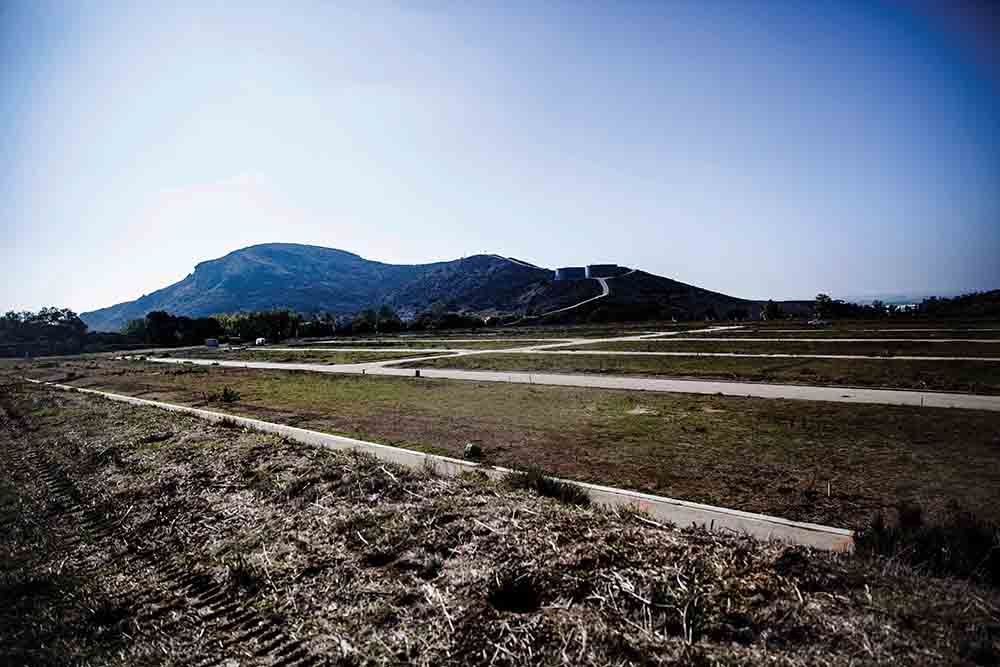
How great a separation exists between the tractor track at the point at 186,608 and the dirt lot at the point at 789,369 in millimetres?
22328

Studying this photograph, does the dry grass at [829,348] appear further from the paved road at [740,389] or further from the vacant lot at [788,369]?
the paved road at [740,389]

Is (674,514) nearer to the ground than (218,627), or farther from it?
nearer to the ground

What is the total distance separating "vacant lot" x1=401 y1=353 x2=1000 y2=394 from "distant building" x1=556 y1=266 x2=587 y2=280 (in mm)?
139656

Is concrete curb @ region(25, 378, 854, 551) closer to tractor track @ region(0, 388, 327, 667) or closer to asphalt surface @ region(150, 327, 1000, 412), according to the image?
tractor track @ region(0, 388, 327, 667)

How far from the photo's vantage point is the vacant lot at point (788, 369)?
65.9ft

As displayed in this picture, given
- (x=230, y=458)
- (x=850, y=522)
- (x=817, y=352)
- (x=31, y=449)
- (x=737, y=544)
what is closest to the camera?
(x=737, y=544)

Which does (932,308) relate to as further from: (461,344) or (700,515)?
(700,515)

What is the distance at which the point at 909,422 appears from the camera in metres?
13.7

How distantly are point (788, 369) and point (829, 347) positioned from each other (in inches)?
459

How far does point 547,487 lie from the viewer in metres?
7.63

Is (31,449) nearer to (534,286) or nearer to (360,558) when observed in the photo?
(360,558)

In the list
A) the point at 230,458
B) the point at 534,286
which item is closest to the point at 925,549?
the point at 230,458

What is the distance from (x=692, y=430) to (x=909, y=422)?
19.6 ft

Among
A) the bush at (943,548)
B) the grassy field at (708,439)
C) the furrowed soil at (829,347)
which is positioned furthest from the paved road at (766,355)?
the bush at (943,548)
